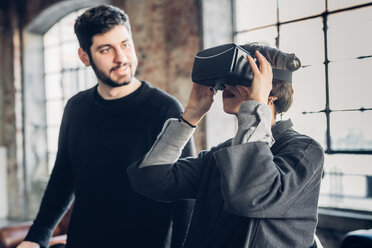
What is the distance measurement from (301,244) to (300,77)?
1.82 m

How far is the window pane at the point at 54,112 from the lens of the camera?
5.07 meters

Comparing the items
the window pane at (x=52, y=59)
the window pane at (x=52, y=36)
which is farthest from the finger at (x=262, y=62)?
the window pane at (x=52, y=36)

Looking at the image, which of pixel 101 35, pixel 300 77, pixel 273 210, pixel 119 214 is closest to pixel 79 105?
pixel 101 35

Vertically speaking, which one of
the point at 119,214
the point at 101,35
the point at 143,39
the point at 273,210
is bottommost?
the point at 119,214

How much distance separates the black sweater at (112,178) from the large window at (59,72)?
3.33m

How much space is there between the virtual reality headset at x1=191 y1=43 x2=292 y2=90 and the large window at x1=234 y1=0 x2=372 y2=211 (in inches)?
58.6

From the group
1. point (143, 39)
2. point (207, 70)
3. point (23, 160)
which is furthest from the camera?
point (23, 160)

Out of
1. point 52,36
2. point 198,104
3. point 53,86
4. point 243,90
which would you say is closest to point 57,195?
point 198,104

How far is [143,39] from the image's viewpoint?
3332 mm

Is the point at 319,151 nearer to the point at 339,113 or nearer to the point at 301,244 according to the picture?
the point at 301,244

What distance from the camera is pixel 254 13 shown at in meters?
3.00

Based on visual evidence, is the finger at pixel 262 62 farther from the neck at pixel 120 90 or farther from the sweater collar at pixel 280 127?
the neck at pixel 120 90

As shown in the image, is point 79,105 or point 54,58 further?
point 54,58

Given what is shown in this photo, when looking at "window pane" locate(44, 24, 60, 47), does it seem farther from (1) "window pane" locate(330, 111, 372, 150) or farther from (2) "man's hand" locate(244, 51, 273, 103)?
(2) "man's hand" locate(244, 51, 273, 103)
